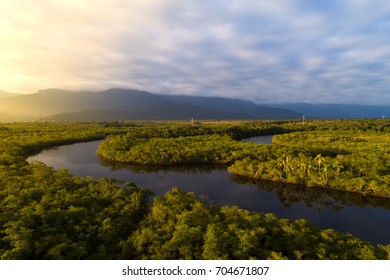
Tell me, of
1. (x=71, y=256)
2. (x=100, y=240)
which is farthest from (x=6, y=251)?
(x=100, y=240)

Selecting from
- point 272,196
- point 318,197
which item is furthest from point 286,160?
point 272,196

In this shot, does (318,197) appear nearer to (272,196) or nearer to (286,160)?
(272,196)

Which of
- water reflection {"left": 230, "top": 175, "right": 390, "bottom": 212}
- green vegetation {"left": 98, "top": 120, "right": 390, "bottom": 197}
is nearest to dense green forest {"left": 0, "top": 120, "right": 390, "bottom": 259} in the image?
green vegetation {"left": 98, "top": 120, "right": 390, "bottom": 197}

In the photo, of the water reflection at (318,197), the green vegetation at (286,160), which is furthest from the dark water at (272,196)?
the green vegetation at (286,160)

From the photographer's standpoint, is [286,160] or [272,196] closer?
[272,196]

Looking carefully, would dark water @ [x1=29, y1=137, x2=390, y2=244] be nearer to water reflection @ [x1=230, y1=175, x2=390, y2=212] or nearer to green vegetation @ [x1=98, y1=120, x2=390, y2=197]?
water reflection @ [x1=230, y1=175, x2=390, y2=212]

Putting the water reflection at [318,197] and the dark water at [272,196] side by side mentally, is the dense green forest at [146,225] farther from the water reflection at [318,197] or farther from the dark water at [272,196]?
the dark water at [272,196]

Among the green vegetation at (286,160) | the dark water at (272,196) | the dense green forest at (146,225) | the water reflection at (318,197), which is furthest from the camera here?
the green vegetation at (286,160)

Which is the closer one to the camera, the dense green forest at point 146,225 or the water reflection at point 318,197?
the dense green forest at point 146,225

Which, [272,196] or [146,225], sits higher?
[146,225]

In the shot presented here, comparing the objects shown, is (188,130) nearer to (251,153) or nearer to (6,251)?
(251,153)
